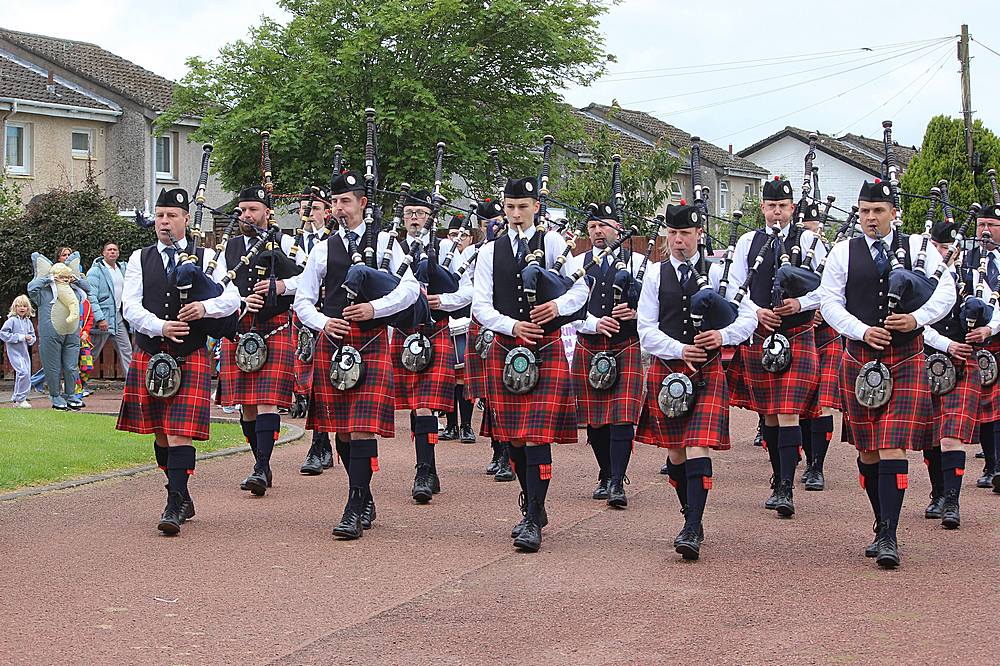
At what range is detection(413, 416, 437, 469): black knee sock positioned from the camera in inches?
347

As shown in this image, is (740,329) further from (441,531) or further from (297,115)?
(297,115)

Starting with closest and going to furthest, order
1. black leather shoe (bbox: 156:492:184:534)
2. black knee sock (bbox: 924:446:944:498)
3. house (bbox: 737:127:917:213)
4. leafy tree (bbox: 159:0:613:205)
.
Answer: black leather shoe (bbox: 156:492:184:534)
black knee sock (bbox: 924:446:944:498)
leafy tree (bbox: 159:0:613:205)
house (bbox: 737:127:917:213)

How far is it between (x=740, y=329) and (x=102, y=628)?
358 cm

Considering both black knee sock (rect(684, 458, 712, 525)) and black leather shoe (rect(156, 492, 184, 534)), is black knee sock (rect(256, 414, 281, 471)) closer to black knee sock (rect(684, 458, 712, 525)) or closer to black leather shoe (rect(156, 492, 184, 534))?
black leather shoe (rect(156, 492, 184, 534))

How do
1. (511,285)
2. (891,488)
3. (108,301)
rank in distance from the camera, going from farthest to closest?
(108,301)
(511,285)
(891,488)

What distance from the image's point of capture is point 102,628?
527 centimetres

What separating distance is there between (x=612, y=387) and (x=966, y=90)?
21.7 m

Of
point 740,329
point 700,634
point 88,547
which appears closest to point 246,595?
point 88,547

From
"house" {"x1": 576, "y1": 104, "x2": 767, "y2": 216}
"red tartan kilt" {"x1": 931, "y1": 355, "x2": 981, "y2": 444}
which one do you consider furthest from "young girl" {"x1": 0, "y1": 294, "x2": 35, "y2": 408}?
"house" {"x1": 576, "y1": 104, "x2": 767, "y2": 216}

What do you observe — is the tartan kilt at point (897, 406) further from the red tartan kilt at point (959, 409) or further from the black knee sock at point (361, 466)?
the black knee sock at point (361, 466)

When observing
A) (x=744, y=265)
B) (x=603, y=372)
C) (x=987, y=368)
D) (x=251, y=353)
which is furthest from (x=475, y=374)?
(x=987, y=368)

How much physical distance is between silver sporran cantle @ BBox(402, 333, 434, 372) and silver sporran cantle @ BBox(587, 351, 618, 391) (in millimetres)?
1179

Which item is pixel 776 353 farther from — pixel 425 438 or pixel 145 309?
pixel 145 309

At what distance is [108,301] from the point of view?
16547 mm
